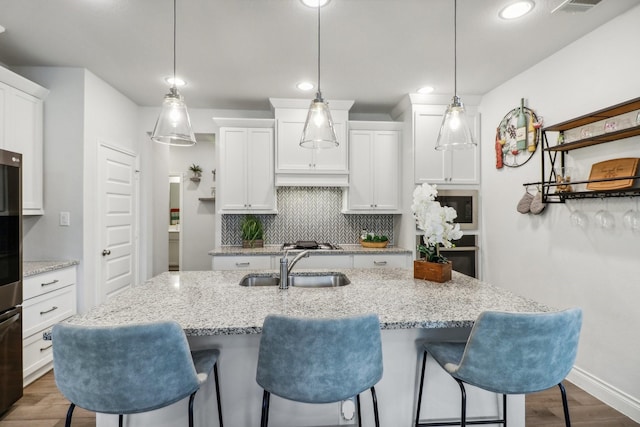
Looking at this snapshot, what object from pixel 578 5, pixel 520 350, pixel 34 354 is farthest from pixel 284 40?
pixel 34 354

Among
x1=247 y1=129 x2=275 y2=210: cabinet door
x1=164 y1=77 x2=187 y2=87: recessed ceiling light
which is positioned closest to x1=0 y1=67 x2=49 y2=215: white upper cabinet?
x1=164 y1=77 x2=187 y2=87: recessed ceiling light

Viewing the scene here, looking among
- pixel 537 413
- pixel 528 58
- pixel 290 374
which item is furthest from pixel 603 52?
pixel 290 374

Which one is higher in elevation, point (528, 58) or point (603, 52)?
point (528, 58)

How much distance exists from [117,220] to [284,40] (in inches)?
98.9

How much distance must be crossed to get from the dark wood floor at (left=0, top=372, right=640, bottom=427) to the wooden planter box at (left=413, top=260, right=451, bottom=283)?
1.03 m

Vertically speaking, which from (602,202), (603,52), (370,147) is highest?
(603,52)

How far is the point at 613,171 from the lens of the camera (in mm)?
2189

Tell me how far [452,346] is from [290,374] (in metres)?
0.80

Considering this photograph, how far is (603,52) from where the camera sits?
2.32m

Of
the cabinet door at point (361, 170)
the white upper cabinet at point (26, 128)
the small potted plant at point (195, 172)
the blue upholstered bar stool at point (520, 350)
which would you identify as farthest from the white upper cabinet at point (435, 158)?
the small potted plant at point (195, 172)

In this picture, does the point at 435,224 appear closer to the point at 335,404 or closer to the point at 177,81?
the point at 335,404

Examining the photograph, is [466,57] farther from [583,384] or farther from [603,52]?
[583,384]

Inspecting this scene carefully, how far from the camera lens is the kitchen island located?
1.49 metres

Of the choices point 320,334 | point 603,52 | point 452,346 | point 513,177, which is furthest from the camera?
point 513,177
